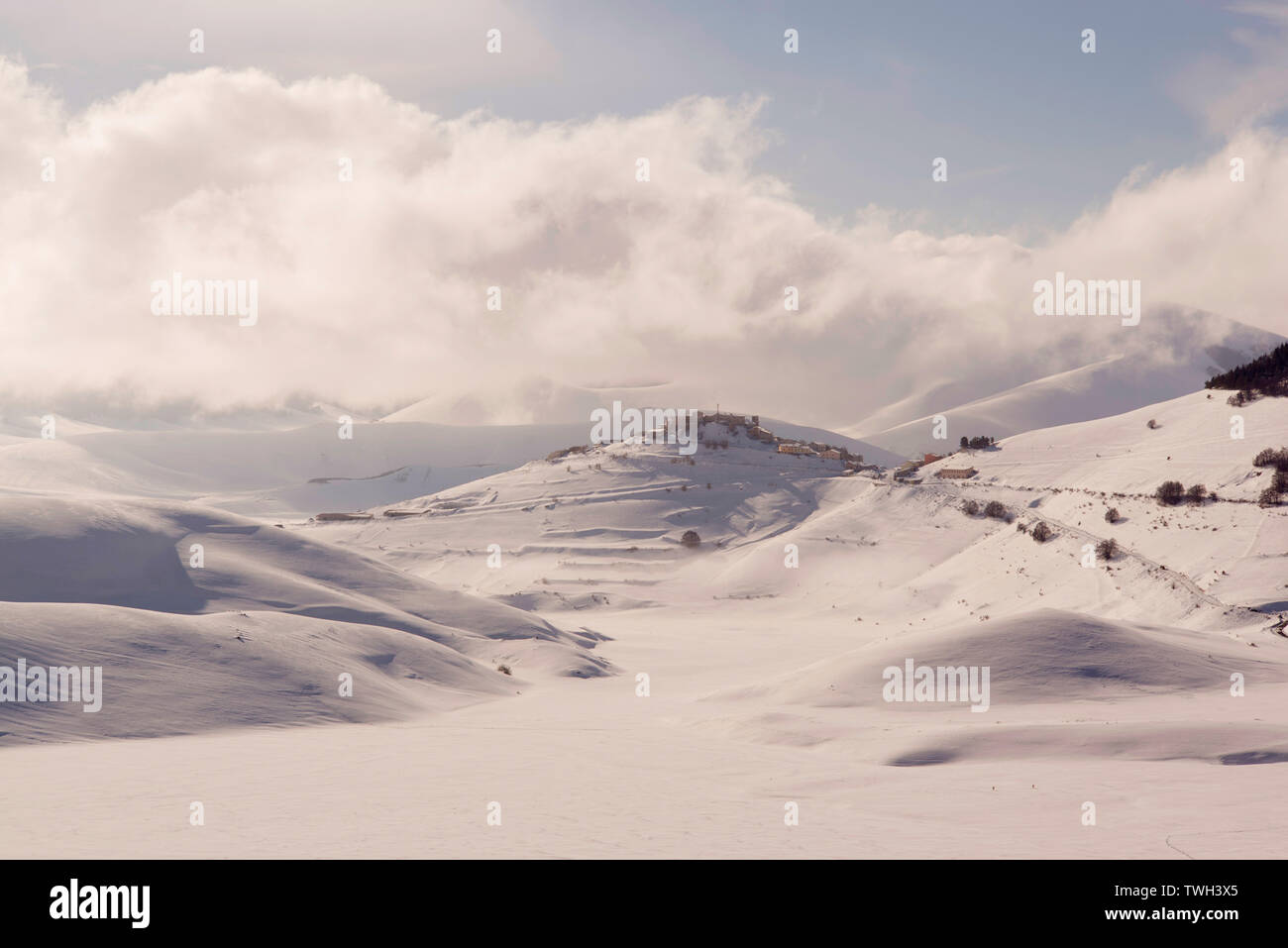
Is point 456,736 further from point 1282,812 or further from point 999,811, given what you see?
point 1282,812

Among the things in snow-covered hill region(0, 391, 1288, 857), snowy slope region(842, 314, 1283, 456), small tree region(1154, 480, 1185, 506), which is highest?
snowy slope region(842, 314, 1283, 456)

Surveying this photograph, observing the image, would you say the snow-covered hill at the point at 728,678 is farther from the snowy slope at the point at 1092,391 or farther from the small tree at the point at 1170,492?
the snowy slope at the point at 1092,391

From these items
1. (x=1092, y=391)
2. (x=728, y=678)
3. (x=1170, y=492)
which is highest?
(x=1092, y=391)

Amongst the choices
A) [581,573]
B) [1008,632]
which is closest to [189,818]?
[1008,632]

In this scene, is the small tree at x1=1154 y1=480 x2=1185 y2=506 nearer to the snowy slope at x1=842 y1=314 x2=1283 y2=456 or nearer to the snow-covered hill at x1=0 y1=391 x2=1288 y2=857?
the snow-covered hill at x1=0 y1=391 x2=1288 y2=857

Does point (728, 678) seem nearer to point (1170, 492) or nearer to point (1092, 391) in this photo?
point (1170, 492)

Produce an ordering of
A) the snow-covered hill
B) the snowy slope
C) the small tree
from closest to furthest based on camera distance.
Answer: the snow-covered hill
the small tree
the snowy slope

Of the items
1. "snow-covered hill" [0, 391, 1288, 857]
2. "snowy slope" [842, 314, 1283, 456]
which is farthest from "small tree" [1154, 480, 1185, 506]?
"snowy slope" [842, 314, 1283, 456]

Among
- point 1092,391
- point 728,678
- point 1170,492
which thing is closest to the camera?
point 728,678

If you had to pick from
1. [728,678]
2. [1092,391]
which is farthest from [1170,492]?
[1092,391]
